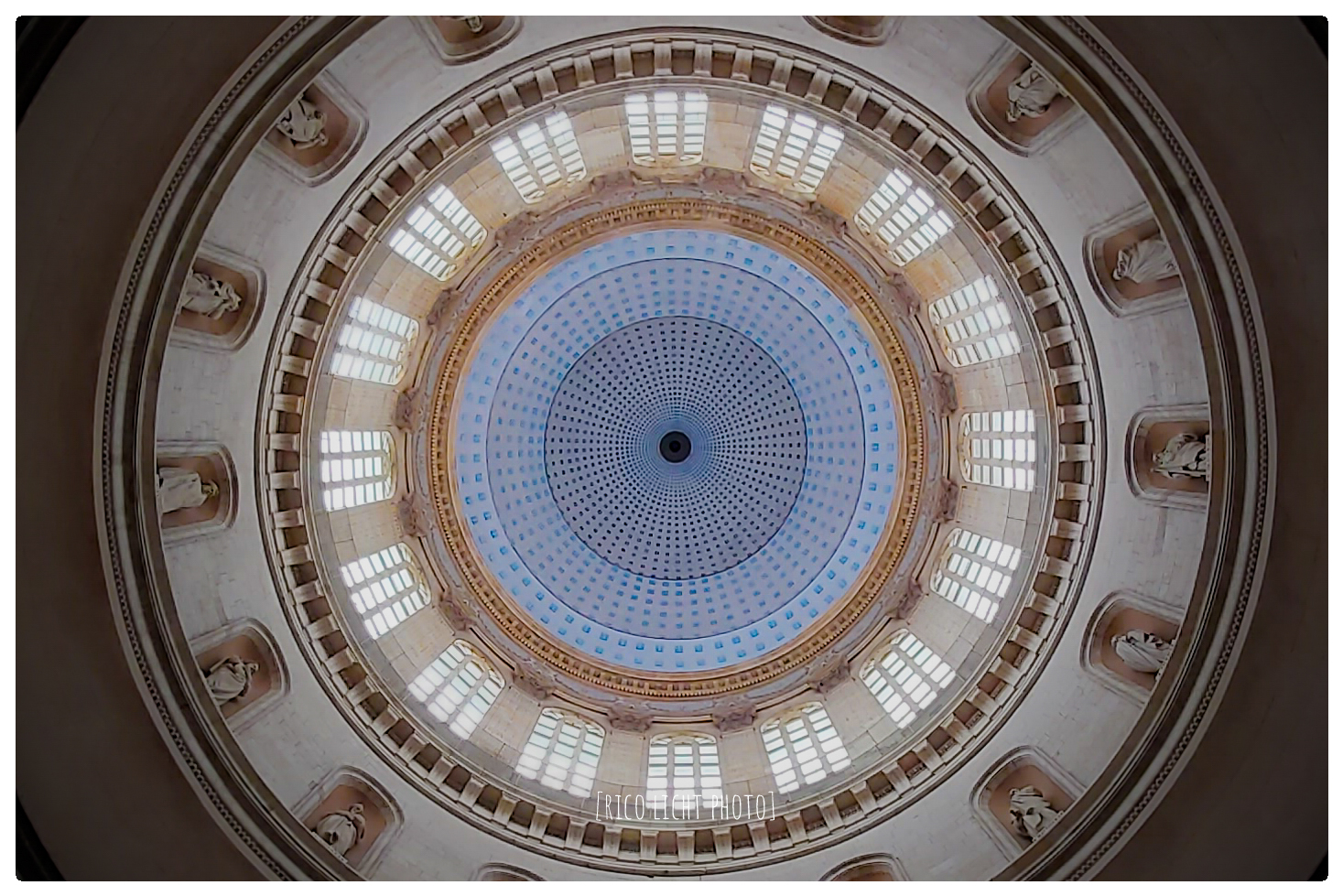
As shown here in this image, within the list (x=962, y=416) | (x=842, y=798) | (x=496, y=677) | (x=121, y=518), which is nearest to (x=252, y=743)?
(x=121, y=518)

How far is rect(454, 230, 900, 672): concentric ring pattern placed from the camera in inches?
1209

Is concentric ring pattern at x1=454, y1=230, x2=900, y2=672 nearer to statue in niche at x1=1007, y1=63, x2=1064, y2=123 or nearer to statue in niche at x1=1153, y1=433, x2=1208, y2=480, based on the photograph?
statue in niche at x1=1153, y1=433, x2=1208, y2=480

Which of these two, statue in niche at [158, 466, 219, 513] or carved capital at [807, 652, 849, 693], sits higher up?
statue in niche at [158, 466, 219, 513]

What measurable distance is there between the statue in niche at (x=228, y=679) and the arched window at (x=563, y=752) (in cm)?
829

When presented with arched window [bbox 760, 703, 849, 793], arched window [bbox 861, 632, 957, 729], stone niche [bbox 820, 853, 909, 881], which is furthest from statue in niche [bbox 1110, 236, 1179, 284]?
arched window [bbox 760, 703, 849, 793]

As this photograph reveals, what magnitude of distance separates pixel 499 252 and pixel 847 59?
40.1 ft

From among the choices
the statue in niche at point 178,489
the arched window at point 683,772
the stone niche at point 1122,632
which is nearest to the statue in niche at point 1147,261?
the stone niche at point 1122,632

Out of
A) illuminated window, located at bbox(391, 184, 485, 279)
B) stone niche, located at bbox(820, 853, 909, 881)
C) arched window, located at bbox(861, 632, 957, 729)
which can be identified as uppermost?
illuminated window, located at bbox(391, 184, 485, 279)

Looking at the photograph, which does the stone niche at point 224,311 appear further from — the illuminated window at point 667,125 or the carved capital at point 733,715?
the carved capital at point 733,715

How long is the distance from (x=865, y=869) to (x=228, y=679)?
1537cm

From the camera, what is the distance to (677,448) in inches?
1462

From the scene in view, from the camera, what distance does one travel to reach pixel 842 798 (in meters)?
21.3

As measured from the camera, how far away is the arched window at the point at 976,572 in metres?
22.3

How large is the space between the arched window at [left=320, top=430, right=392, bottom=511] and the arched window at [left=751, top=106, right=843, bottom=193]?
45.6 ft
